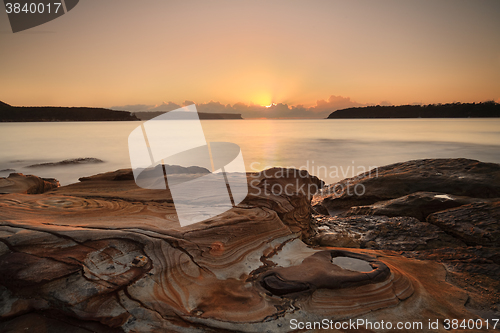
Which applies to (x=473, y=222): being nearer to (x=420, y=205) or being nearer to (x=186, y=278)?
(x=420, y=205)

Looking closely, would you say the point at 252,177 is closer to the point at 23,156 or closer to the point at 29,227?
the point at 29,227

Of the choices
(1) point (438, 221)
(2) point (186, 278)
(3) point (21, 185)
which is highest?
(3) point (21, 185)

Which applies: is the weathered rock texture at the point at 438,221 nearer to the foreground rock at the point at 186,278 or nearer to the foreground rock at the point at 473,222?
the foreground rock at the point at 473,222

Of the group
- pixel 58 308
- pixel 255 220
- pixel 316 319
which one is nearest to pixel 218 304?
pixel 316 319

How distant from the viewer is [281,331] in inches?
74.4

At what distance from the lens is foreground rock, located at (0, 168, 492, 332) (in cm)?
195

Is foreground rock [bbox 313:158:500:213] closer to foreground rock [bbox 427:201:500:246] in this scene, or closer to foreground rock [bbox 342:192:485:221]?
foreground rock [bbox 342:192:485:221]

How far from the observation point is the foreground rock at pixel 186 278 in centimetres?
195

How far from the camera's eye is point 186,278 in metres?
2.35

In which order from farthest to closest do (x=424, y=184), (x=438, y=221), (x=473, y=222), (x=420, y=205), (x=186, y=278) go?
(x=424, y=184)
(x=420, y=205)
(x=438, y=221)
(x=473, y=222)
(x=186, y=278)

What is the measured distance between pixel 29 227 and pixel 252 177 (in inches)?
129

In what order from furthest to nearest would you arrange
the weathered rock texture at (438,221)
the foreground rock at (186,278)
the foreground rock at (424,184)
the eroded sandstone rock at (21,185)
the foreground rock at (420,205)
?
the foreground rock at (424,184)
the eroded sandstone rock at (21,185)
the foreground rock at (420,205)
the weathered rock texture at (438,221)
the foreground rock at (186,278)

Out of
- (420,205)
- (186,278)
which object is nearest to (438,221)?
(420,205)

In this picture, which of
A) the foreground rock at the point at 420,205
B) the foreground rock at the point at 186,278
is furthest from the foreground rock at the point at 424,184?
the foreground rock at the point at 186,278
